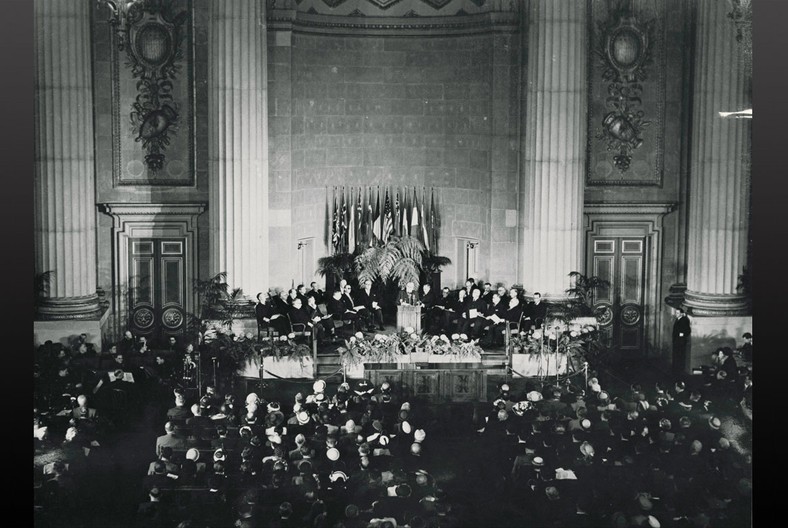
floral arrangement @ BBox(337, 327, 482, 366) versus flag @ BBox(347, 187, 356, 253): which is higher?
flag @ BBox(347, 187, 356, 253)

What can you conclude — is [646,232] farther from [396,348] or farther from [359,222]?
[396,348]

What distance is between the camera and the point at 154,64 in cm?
3222

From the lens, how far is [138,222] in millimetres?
32531

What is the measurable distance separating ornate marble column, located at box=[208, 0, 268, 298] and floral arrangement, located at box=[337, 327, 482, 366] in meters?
2.91

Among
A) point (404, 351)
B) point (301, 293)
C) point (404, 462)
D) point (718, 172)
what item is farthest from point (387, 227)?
point (404, 462)

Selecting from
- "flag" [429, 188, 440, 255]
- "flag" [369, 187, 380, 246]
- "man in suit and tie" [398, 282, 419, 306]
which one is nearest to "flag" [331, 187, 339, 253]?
"flag" [369, 187, 380, 246]

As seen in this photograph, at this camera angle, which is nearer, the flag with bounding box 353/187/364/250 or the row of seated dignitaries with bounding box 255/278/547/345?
the row of seated dignitaries with bounding box 255/278/547/345

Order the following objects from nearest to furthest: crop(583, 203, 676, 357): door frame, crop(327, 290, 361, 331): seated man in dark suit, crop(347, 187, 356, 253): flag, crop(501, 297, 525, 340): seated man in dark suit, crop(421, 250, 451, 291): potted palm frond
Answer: crop(501, 297, 525, 340): seated man in dark suit → crop(327, 290, 361, 331): seated man in dark suit → crop(583, 203, 676, 357): door frame → crop(421, 250, 451, 291): potted palm frond → crop(347, 187, 356, 253): flag

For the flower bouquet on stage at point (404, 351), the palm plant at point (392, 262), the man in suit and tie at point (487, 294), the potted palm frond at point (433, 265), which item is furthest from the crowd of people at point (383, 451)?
the potted palm frond at point (433, 265)

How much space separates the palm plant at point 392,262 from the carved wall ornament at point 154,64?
5.45 metres

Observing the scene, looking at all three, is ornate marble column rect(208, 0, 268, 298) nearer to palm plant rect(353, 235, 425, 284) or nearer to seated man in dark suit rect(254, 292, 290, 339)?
seated man in dark suit rect(254, 292, 290, 339)

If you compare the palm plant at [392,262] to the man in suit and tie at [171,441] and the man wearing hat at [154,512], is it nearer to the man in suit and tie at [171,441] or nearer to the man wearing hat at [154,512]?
the man in suit and tie at [171,441]

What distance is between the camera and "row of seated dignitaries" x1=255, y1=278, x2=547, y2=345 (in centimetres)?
3134

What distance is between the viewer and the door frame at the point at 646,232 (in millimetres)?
33438
